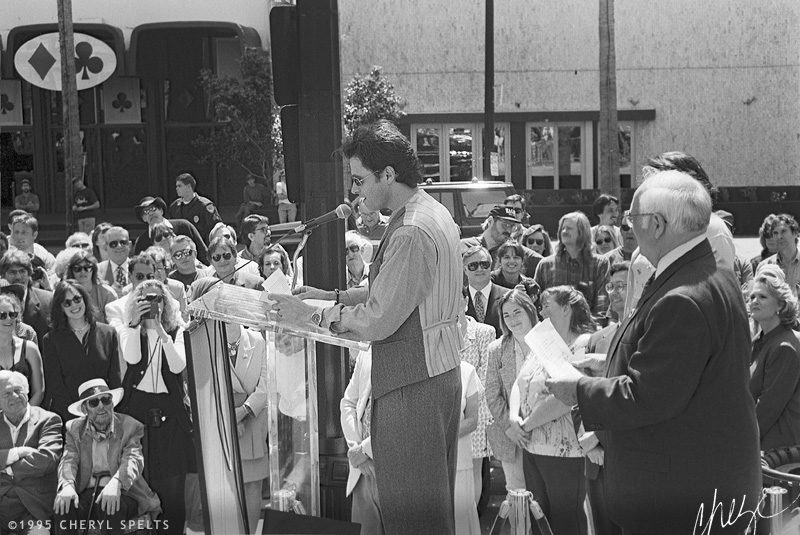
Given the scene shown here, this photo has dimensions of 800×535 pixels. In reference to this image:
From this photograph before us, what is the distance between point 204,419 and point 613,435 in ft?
4.83

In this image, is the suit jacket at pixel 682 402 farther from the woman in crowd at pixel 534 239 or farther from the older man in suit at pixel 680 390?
the woman in crowd at pixel 534 239

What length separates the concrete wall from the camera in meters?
30.1

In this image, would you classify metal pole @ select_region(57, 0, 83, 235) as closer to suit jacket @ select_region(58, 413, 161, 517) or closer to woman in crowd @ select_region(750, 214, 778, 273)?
woman in crowd @ select_region(750, 214, 778, 273)

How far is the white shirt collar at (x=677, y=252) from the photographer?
11.9ft

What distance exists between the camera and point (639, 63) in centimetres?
3056

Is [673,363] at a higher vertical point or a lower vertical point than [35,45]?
lower

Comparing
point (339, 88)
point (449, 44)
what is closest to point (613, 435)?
point (339, 88)

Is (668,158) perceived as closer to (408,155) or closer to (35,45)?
(408,155)

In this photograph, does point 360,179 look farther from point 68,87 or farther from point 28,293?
point 68,87

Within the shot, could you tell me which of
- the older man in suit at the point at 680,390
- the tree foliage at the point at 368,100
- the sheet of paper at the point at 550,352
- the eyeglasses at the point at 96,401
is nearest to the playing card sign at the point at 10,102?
the tree foliage at the point at 368,100

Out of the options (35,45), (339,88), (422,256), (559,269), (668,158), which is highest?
(35,45)

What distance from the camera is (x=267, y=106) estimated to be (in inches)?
922

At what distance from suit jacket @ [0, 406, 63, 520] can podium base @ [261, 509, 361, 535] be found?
2.56 metres

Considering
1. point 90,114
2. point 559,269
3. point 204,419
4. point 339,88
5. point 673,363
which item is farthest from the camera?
point 90,114
